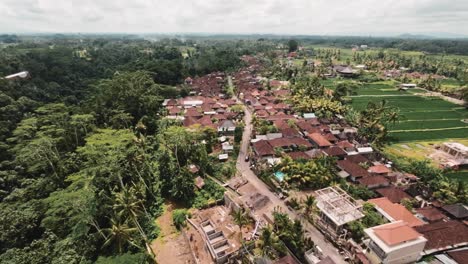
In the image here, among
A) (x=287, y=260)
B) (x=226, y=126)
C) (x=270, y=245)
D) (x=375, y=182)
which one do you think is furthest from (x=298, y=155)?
(x=287, y=260)

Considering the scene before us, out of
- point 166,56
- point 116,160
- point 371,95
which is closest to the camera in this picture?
point 116,160

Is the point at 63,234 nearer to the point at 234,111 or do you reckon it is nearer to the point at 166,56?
the point at 234,111

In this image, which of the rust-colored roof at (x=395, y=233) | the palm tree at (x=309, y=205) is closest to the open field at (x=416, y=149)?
→ the rust-colored roof at (x=395, y=233)

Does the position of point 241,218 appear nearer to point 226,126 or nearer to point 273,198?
point 273,198

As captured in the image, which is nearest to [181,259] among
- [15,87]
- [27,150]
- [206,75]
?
[27,150]

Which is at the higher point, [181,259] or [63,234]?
[63,234]

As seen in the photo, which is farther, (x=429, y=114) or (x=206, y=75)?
(x=206, y=75)

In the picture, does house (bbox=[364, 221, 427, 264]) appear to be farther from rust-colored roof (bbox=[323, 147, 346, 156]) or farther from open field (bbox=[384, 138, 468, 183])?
open field (bbox=[384, 138, 468, 183])

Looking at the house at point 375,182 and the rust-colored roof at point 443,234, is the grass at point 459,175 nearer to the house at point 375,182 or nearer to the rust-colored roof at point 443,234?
the house at point 375,182
